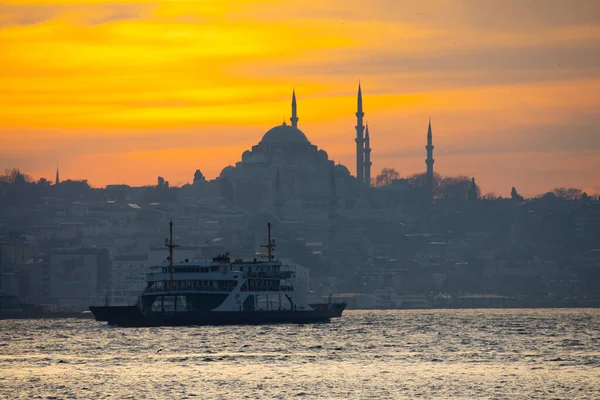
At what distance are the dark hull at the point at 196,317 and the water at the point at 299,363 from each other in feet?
6.67

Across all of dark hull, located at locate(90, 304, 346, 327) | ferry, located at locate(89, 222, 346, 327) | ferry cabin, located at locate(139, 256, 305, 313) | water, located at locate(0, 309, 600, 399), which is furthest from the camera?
ferry cabin, located at locate(139, 256, 305, 313)

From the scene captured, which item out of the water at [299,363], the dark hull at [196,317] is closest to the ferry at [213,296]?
the dark hull at [196,317]

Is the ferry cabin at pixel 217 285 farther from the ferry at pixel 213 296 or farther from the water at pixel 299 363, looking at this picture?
the water at pixel 299 363

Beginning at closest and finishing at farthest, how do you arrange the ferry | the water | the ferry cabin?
the water < the ferry < the ferry cabin

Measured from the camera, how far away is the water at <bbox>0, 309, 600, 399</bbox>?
2426 inches

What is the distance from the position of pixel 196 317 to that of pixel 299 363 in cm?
2930

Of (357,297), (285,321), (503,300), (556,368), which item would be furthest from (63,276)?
(556,368)

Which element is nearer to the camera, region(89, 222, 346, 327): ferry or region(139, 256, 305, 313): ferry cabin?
region(89, 222, 346, 327): ferry

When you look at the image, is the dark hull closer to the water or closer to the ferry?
the ferry

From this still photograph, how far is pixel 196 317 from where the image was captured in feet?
331

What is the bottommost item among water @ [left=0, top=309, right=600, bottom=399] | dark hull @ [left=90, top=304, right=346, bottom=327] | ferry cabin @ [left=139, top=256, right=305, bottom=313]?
water @ [left=0, top=309, right=600, bottom=399]

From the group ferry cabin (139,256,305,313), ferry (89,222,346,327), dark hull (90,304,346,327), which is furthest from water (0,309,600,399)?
ferry cabin (139,256,305,313)

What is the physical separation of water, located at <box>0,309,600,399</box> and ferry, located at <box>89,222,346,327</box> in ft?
7.51

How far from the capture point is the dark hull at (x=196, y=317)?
332 feet
